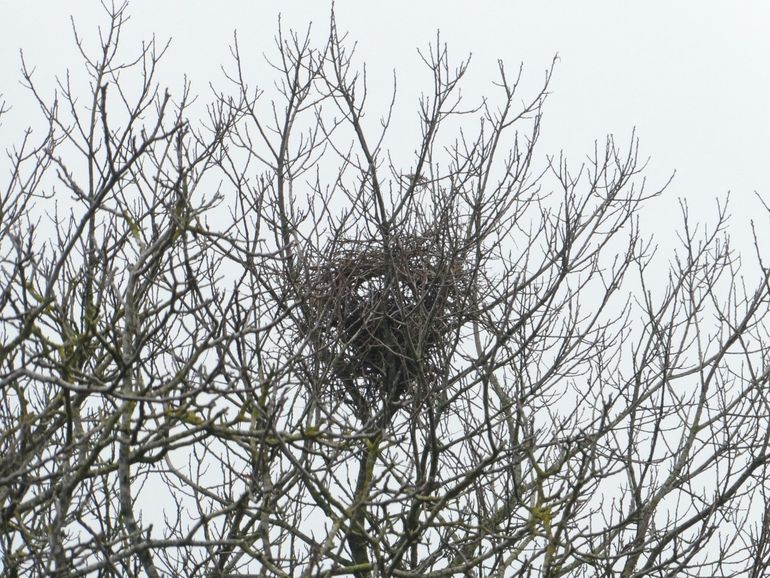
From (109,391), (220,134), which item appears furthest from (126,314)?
(220,134)

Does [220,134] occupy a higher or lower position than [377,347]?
higher

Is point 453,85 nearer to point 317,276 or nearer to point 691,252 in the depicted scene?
point 317,276

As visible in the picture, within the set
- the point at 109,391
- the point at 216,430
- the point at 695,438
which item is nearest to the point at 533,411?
the point at 695,438

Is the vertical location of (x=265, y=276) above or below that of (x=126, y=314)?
above

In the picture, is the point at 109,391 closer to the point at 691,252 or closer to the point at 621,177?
the point at 621,177

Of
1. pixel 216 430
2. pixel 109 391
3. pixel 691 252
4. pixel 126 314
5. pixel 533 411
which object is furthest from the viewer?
pixel 691 252

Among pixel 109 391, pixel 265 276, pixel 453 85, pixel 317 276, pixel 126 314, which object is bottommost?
pixel 109 391

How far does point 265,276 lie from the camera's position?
6.29 m

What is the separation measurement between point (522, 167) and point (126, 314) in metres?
3.00

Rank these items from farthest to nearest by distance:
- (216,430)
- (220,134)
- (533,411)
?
1. (533,411)
2. (220,134)
3. (216,430)

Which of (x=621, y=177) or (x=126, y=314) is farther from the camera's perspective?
(x=621, y=177)

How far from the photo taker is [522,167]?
20.2 feet

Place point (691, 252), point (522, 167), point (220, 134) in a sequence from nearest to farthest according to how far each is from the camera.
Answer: point (220, 134), point (522, 167), point (691, 252)

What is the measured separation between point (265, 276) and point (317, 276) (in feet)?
2.01
